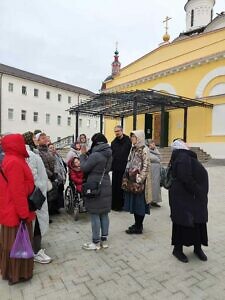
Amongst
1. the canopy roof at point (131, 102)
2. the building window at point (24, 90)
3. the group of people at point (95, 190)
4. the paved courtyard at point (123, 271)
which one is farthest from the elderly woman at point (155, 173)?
the building window at point (24, 90)

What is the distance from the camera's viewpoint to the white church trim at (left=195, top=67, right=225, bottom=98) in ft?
68.0

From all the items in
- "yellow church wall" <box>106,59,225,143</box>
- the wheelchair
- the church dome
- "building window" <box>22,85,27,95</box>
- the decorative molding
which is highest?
the church dome

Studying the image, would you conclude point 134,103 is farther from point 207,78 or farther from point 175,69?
point 175,69

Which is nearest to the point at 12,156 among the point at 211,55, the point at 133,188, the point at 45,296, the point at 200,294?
the point at 45,296

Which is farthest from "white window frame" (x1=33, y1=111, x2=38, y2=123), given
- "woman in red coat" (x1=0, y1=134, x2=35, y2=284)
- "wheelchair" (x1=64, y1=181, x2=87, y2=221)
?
"woman in red coat" (x1=0, y1=134, x2=35, y2=284)

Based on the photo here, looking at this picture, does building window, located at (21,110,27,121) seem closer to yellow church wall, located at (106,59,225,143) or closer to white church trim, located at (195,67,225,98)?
yellow church wall, located at (106,59,225,143)

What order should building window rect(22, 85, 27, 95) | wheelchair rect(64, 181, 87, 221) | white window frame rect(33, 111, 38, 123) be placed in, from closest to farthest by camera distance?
1. wheelchair rect(64, 181, 87, 221)
2. building window rect(22, 85, 27, 95)
3. white window frame rect(33, 111, 38, 123)

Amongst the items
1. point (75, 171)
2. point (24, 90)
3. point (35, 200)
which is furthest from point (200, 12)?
point (35, 200)

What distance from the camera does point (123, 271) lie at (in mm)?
3691

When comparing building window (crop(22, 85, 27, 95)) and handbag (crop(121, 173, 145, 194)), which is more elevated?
building window (crop(22, 85, 27, 95))

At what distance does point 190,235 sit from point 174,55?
23219 millimetres

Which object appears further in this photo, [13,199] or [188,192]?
[188,192]

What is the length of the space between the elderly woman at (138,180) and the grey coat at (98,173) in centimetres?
67

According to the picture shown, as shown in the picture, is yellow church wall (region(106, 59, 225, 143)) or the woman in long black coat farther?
yellow church wall (region(106, 59, 225, 143))
